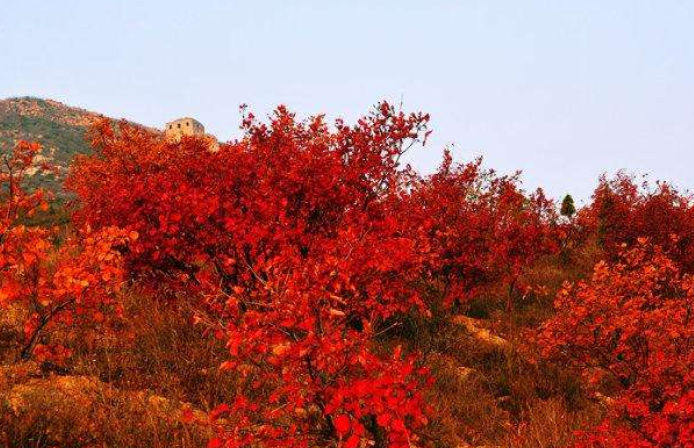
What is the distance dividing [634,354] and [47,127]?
149798 mm

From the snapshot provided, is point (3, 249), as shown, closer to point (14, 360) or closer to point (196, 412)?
point (14, 360)

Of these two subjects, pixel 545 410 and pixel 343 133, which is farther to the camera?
pixel 343 133

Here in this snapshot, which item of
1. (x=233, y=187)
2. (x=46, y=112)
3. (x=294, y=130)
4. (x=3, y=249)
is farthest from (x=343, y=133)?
(x=46, y=112)

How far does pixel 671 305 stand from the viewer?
9.73m

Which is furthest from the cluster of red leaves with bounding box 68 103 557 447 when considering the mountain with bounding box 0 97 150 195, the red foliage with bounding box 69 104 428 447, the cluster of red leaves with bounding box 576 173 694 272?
the mountain with bounding box 0 97 150 195

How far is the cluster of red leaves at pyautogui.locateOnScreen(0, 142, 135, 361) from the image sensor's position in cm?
544

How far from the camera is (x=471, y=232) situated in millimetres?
14039

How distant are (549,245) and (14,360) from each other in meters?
14.8

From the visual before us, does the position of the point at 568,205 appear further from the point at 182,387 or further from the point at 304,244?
the point at 182,387

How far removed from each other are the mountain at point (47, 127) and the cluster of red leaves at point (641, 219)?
298 feet

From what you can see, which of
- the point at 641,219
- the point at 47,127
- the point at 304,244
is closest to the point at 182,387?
the point at 304,244

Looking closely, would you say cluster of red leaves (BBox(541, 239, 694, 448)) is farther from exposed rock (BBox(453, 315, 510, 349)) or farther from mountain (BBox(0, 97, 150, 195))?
mountain (BBox(0, 97, 150, 195))

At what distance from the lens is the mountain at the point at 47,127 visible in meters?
108

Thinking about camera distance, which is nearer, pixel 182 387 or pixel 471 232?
pixel 182 387
